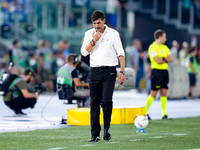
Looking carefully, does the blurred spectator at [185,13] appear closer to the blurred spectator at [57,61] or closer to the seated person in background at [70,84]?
the blurred spectator at [57,61]

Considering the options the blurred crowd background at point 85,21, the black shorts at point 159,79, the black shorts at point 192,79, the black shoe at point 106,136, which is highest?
the blurred crowd background at point 85,21

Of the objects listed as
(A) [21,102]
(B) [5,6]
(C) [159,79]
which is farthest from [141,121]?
(B) [5,6]

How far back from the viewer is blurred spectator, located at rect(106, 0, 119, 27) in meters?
37.6

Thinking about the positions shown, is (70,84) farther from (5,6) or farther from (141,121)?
(5,6)

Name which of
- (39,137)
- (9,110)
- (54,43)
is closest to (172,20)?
(54,43)

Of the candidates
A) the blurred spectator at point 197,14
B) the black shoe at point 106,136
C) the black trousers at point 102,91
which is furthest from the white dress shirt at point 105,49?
the blurred spectator at point 197,14

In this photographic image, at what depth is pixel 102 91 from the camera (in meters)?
10.2

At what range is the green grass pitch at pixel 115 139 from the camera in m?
9.42

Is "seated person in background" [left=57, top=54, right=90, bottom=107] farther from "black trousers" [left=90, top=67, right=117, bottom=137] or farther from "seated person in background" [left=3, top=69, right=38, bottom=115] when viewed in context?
"black trousers" [left=90, top=67, right=117, bottom=137]

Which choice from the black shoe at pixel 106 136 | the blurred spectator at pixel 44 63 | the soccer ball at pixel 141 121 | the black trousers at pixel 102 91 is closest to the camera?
the black trousers at pixel 102 91

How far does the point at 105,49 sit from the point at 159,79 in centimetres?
515

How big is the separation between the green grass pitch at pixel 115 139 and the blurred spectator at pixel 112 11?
80.9ft

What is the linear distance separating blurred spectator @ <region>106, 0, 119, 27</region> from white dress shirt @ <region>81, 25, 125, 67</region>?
90.0ft

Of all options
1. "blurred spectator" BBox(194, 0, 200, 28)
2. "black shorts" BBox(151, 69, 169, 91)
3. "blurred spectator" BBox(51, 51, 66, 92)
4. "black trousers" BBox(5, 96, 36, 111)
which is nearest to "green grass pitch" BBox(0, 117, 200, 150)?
"black shorts" BBox(151, 69, 169, 91)
